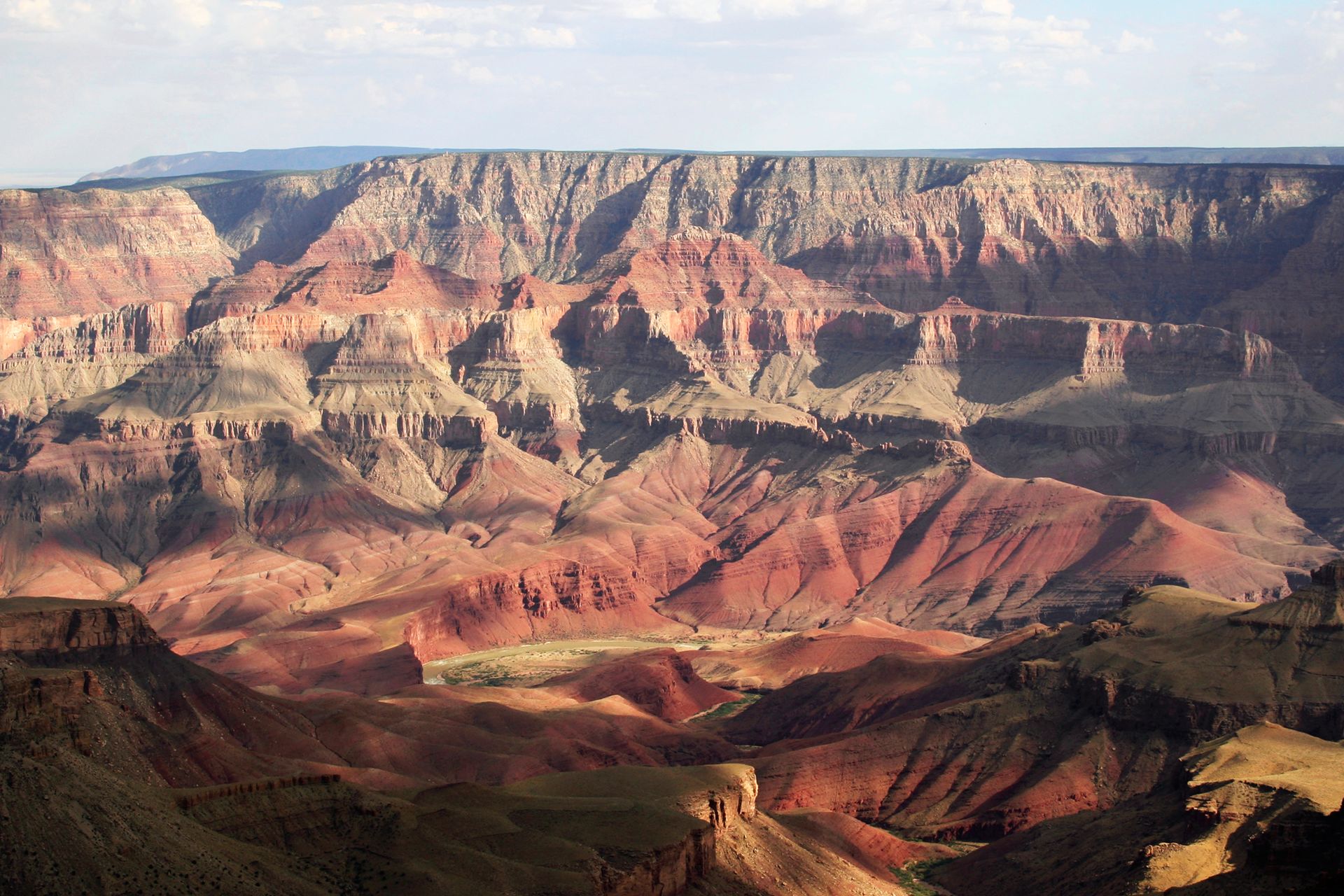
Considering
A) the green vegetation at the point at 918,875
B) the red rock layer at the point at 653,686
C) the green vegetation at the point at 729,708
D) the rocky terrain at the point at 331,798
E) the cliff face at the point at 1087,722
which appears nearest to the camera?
the rocky terrain at the point at 331,798

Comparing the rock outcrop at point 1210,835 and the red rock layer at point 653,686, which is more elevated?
the rock outcrop at point 1210,835

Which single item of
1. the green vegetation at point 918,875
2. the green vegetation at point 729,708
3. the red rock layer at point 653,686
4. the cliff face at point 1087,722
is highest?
the cliff face at point 1087,722

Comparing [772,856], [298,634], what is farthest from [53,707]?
[298,634]

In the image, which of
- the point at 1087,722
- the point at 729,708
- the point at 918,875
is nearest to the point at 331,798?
the point at 918,875

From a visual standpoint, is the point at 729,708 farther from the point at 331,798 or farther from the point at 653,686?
the point at 331,798

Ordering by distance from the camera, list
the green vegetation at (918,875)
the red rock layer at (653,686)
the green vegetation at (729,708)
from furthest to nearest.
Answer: the green vegetation at (729,708), the red rock layer at (653,686), the green vegetation at (918,875)

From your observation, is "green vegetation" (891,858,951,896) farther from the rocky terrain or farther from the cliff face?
the cliff face

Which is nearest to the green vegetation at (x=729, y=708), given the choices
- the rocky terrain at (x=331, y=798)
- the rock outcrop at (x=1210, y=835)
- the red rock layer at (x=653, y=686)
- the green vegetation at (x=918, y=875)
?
the red rock layer at (x=653, y=686)

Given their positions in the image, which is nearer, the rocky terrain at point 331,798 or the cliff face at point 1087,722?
the rocky terrain at point 331,798

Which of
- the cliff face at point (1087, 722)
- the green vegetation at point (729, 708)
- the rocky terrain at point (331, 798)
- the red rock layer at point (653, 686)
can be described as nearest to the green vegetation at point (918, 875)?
the rocky terrain at point (331, 798)

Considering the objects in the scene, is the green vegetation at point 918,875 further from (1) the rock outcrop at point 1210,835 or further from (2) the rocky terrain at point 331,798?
(1) the rock outcrop at point 1210,835

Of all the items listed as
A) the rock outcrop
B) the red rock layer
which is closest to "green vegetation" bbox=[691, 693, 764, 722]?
the red rock layer
